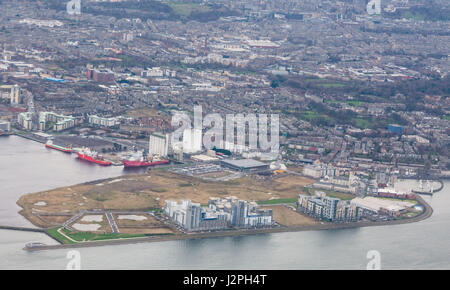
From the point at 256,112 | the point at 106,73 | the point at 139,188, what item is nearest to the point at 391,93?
the point at 256,112

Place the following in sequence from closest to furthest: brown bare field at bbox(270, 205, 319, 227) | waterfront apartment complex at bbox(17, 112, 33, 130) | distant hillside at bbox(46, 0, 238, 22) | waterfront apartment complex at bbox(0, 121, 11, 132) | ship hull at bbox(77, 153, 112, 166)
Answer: brown bare field at bbox(270, 205, 319, 227) < ship hull at bbox(77, 153, 112, 166) < waterfront apartment complex at bbox(0, 121, 11, 132) < waterfront apartment complex at bbox(17, 112, 33, 130) < distant hillside at bbox(46, 0, 238, 22)

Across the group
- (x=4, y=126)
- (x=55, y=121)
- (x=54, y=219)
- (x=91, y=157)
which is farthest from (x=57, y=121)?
(x=54, y=219)

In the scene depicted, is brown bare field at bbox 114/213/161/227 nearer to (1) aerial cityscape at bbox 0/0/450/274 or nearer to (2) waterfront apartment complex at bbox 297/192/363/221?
(1) aerial cityscape at bbox 0/0/450/274

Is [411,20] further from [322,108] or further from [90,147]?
[90,147]

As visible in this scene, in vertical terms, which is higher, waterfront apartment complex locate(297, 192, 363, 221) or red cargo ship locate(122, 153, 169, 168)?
waterfront apartment complex locate(297, 192, 363, 221)

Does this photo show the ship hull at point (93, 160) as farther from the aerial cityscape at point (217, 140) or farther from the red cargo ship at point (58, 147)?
the red cargo ship at point (58, 147)

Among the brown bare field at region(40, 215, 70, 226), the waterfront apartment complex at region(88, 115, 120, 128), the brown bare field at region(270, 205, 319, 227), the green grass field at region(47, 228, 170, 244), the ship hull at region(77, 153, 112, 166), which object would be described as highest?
the green grass field at region(47, 228, 170, 244)

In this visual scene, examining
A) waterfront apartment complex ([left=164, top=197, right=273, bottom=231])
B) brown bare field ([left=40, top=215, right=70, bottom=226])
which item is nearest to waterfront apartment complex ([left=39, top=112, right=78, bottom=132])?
waterfront apartment complex ([left=164, top=197, right=273, bottom=231])
